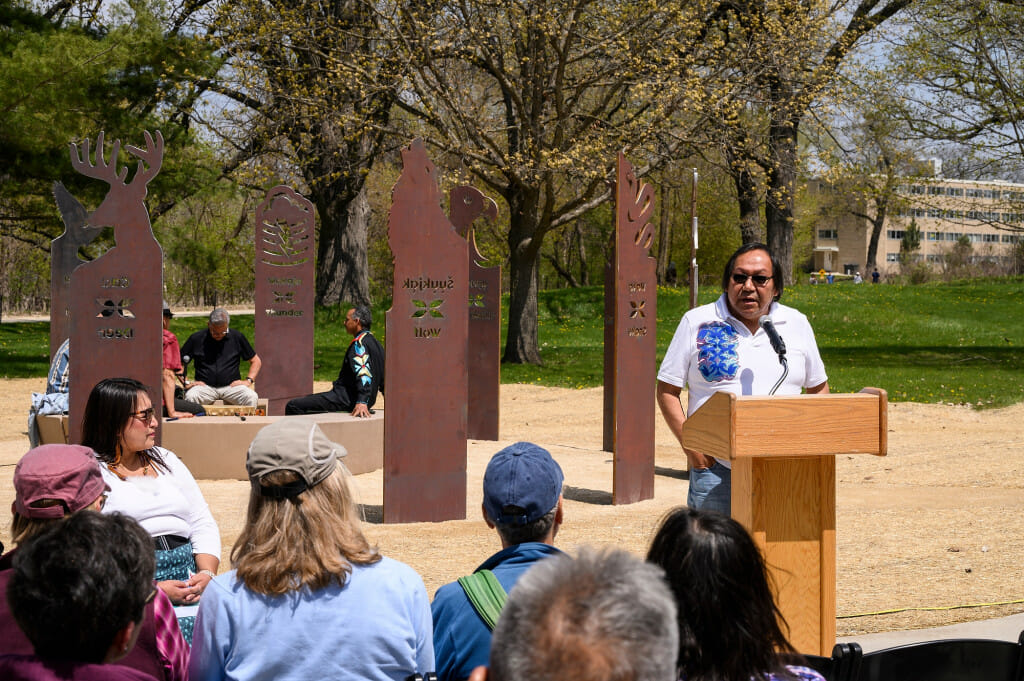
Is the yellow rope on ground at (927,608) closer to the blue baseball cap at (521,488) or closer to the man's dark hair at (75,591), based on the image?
the blue baseball cap at (521,488)

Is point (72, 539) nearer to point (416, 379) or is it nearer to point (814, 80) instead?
point (416, 379)

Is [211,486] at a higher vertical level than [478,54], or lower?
lower

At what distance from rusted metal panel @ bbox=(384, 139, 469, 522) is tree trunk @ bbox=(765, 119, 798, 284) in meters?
6.52

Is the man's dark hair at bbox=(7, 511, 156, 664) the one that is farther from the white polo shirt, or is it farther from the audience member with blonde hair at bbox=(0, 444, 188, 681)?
the white polo shirt

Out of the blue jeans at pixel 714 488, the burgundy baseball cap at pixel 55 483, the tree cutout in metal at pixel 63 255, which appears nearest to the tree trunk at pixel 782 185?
the tree cutout in metal at pixel 63 255

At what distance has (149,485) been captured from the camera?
4203 millimetres

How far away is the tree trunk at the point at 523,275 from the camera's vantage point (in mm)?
20344

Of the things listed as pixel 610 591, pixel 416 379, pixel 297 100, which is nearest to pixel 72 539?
pixel 610 591

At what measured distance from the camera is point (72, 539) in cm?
229

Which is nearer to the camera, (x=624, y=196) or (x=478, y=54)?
(x=624, y=196)

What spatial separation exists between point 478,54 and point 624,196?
35.9 ft

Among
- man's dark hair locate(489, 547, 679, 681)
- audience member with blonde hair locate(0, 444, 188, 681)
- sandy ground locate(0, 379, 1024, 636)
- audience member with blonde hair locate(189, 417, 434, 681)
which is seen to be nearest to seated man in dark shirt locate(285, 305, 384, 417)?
sandy ground locate(0, 379, 1024, 636)

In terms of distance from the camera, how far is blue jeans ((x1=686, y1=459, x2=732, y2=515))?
4.52 m

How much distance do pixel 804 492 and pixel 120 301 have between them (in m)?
6.47
